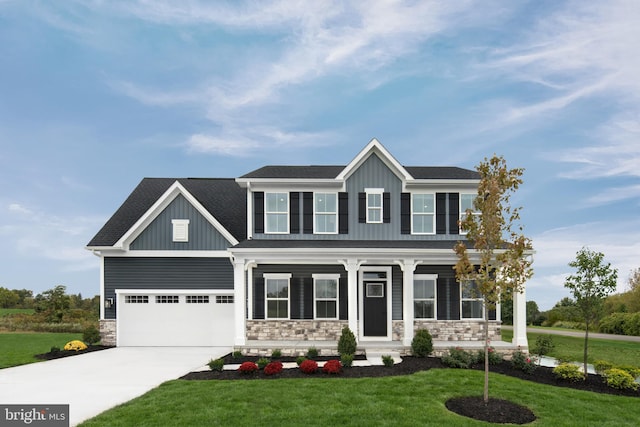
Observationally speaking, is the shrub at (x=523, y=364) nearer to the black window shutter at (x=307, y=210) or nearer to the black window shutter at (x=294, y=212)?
the black window shutter at (x=307, y=210)

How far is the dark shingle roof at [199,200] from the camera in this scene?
67.4 ft

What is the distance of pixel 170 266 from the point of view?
1967 cm

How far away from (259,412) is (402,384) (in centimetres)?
402

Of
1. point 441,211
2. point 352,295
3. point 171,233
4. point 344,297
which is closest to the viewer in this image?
point 352,295

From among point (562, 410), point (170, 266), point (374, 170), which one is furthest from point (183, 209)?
point (562, 410)

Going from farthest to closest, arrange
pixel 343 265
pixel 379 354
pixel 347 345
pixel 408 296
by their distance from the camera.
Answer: pixel 343 265 → pixel 408 296 → pixel 379 354 → pixel 347 345

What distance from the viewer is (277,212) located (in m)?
18.1

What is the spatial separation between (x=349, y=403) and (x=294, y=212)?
959 centimetres

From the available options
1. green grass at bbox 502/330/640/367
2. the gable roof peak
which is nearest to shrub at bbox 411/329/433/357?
the gable roof peak

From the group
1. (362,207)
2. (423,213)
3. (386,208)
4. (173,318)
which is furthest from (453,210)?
(173,318)

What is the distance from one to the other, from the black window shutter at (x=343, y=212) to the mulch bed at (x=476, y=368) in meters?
5.56

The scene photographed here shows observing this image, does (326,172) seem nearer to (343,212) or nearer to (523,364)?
(343,212)

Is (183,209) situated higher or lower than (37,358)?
higher

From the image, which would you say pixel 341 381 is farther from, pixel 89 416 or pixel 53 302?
pixel 53 302
